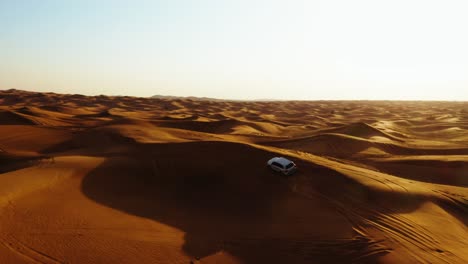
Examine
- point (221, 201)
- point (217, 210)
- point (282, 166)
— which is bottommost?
point (217, 210)

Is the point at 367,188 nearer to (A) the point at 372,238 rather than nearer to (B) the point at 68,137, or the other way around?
(A) the point at 372,238

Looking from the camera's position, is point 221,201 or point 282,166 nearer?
point 221,201

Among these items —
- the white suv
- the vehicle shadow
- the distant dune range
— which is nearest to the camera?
the distant dune range

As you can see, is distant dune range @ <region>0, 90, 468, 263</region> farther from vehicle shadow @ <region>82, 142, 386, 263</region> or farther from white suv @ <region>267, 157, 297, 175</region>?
white suv @ <region>267, 157, 297, 175</region>

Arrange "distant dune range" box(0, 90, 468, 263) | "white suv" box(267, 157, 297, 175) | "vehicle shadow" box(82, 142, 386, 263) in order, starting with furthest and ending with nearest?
1. "white suv" box(267, 157, 297, 175)
2. "vehicle shadow" box(82, 142, 386, 263)
3. "distant dune range" box(0, 90, 468, 263)

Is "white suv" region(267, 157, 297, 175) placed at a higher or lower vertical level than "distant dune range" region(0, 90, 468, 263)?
higher

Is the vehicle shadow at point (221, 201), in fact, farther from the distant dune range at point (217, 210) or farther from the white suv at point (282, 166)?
the white suv at point (282, 166)

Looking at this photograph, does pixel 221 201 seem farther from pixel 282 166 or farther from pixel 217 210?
pixel 282 166

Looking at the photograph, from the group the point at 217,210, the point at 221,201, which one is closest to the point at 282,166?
the point at 221,201

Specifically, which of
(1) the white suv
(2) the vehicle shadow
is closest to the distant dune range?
(2) the vehicle shadow
